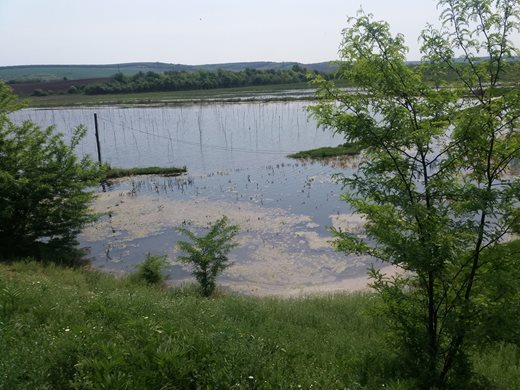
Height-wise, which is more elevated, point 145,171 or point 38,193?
point 38,193

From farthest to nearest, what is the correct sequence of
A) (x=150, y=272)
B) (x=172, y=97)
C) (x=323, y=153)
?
(x=172, y=97) → (x=323, y=153) → (x=150, y=272)

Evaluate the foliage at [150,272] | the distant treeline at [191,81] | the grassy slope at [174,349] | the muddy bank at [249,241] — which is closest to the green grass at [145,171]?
the muddy bank at [249,241]

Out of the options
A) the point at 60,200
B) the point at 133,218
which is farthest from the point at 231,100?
the point at 60,200

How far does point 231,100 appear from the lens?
245 feet

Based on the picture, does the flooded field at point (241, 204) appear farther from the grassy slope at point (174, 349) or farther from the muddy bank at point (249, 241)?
the grassy slope at point (174, 349)

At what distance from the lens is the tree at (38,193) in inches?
675

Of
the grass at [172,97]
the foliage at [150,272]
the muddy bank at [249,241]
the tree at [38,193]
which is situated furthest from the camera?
the grass at [172,97]

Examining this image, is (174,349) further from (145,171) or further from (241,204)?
(145,171)

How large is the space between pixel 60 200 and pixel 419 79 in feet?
49.8

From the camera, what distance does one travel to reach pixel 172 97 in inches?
3450

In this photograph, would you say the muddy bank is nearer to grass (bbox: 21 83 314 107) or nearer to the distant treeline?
grass (bbox: 21 83 314 107)

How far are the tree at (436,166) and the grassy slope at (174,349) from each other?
910mm

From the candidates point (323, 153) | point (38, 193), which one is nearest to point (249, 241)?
point (38, 193)

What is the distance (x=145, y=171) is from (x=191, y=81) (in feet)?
248
